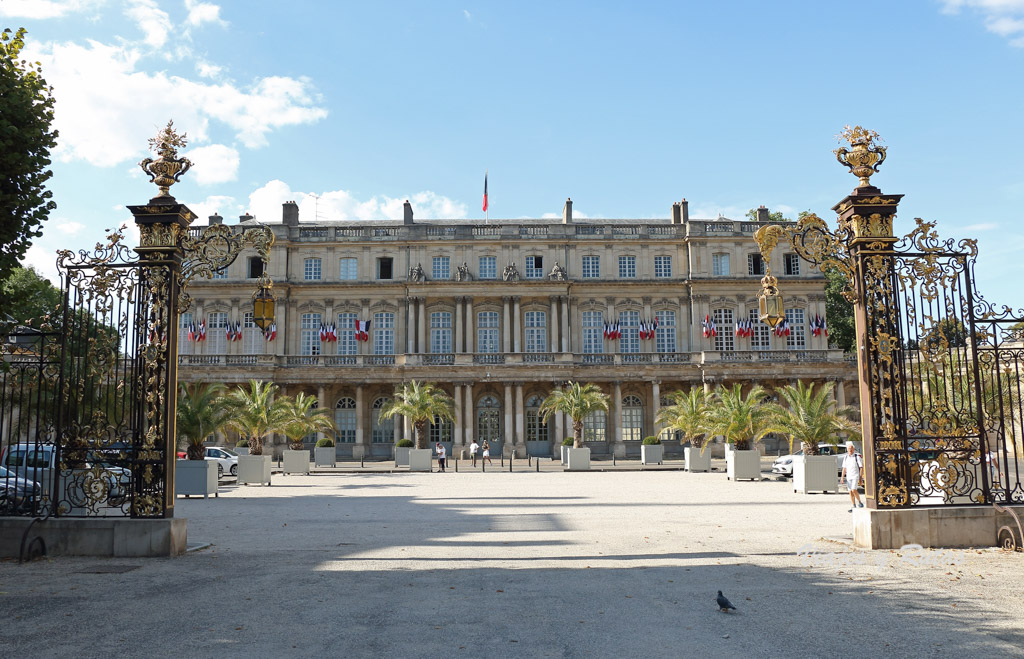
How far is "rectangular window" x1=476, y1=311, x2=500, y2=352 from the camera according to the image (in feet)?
166

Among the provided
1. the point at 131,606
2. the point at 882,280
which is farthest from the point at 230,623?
the point at 882,280

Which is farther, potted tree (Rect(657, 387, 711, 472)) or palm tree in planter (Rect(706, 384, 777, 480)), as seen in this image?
potted tree (Rect(657, 387, 711, 472))

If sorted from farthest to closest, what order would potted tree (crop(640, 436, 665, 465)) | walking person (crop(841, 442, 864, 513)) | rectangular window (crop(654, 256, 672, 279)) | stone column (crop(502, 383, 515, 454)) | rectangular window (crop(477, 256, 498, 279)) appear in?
rectangular window (crop(654, 256, 672, 279)) < rectangular window (crop(477, 256, 498, 279)) < stone column (crop(502, 383, 515, 454)) < potted tree (crop(640, 436, 665, 465)) < walking person (crop(841, 442, 864, 513))

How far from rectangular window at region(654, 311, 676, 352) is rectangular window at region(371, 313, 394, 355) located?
17460 mm

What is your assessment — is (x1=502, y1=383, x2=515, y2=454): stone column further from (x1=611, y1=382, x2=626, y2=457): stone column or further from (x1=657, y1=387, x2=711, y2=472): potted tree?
(x1=657, y1=387, x2=711, y2=472): potted tree

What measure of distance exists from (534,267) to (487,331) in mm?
5311

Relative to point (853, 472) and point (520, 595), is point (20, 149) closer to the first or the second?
point (520, 595)

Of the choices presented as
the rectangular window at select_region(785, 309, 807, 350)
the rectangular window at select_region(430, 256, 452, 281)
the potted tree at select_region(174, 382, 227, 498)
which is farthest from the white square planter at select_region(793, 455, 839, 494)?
the rectangular window at select_region(430, 256, 452, 281)

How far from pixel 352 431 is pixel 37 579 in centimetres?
4077

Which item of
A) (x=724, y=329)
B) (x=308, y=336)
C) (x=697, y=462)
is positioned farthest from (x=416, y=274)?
(x=697, y=462)

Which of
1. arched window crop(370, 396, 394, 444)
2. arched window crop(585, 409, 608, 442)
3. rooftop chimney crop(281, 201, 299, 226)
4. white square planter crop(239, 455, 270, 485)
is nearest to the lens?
white square planter crop(239, 455, 270, 485)

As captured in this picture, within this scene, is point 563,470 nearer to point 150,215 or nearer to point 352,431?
point 352,431

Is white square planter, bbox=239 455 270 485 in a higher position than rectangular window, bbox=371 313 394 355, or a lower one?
lower

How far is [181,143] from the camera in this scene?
11.3 m
